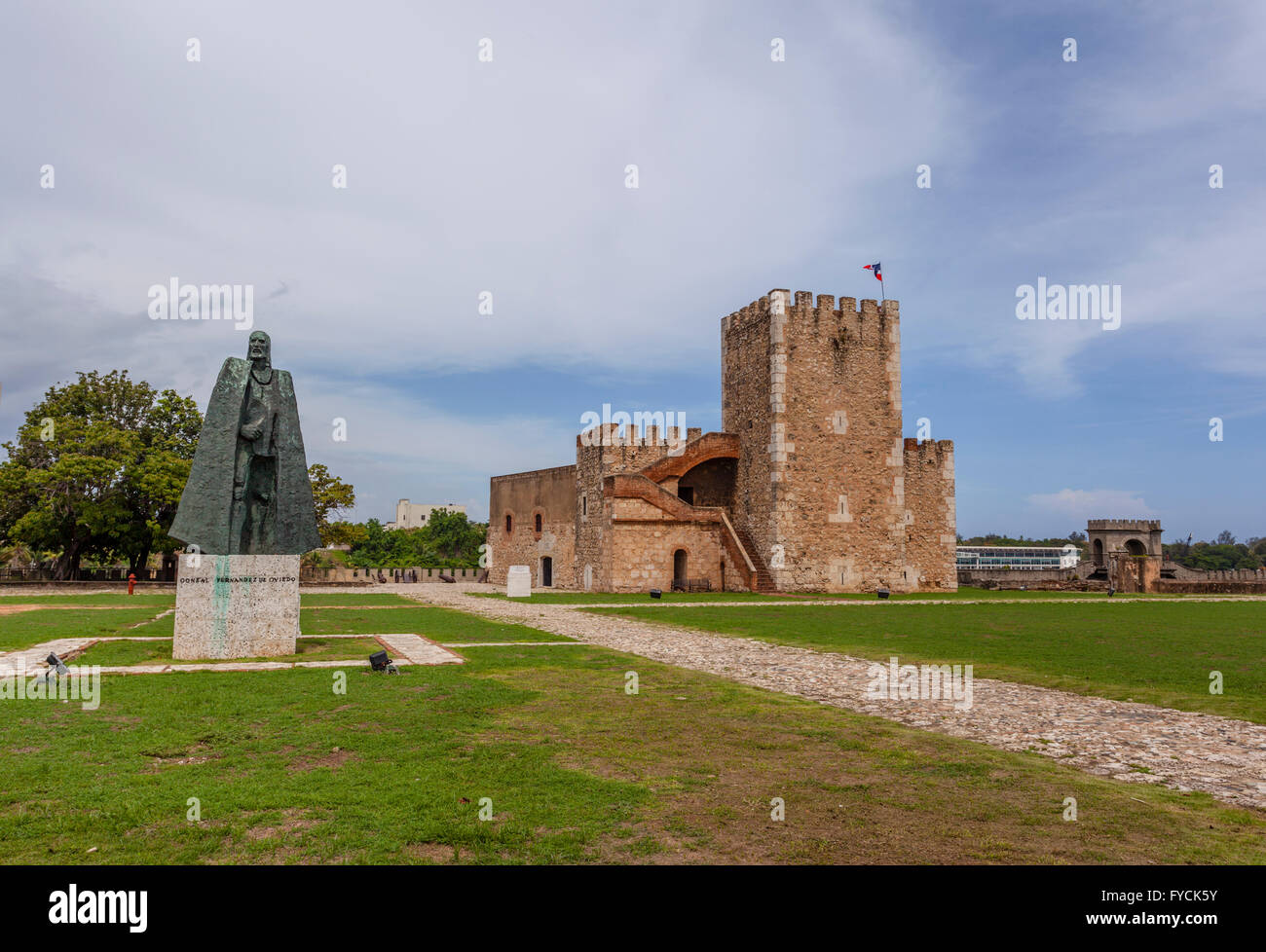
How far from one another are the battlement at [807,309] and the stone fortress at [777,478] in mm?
50

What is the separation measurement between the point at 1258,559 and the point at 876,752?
298ft

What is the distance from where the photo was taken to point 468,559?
61812 millimetres

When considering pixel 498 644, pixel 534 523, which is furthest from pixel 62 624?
pixel 534 523

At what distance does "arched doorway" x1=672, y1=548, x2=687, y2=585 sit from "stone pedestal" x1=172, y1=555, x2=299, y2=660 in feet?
68.3

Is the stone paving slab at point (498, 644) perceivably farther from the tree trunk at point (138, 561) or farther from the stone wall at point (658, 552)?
the tree trunk at point (138, 561)

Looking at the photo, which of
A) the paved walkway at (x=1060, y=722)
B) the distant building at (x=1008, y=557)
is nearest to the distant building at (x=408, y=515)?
the distant building at (x=1008, y=557)

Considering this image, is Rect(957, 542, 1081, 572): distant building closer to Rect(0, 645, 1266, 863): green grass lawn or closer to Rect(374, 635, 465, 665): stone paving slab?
Rect(374, 635, 465, 665): stone paving slab

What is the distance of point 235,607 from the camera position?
33.0 ft

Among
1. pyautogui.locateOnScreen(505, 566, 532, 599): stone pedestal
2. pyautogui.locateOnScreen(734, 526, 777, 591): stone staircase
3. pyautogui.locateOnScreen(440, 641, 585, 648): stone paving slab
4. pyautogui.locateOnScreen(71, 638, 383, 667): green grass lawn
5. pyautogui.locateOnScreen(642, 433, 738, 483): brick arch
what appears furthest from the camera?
pyautogui.locateOnScreen(642, 433, 738, 483): brick arch

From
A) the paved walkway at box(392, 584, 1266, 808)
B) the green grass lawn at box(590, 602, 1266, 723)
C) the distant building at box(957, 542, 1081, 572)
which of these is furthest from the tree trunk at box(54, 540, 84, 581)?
the distant building at box(957, 542, 1081, 572)

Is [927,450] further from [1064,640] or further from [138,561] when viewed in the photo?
[138,561]

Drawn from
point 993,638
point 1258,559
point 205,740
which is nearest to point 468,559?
point 993,638

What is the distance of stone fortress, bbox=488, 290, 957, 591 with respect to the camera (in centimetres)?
2928

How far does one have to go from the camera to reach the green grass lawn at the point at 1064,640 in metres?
9.02
